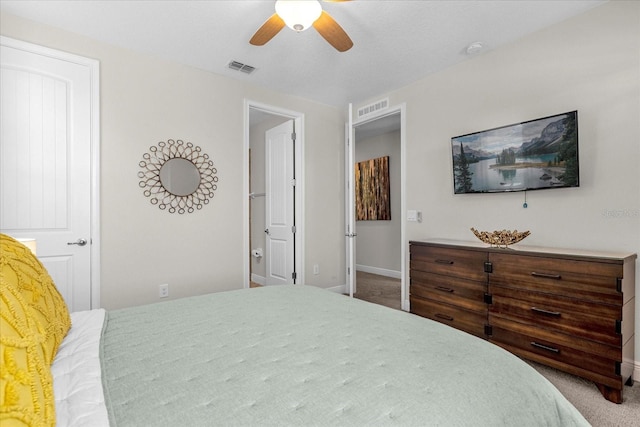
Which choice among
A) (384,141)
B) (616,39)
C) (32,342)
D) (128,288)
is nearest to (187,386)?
(32,342)

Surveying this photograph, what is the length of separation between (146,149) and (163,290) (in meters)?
1.33

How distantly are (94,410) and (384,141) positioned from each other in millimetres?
5581

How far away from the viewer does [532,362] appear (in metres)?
2.41

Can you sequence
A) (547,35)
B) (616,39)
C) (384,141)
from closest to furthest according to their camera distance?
1. (616,39)
2. (547,35)
3. (384,141)

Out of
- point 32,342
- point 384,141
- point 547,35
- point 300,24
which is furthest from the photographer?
point 384,141

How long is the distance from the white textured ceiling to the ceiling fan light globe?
474 millimetres

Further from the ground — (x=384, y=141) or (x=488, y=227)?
(x=384, y=141)

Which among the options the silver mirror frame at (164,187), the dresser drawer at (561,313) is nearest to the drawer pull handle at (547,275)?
→ the dresser drawer at (561,313)

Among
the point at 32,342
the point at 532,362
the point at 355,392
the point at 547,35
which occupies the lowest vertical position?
the point at 532,362

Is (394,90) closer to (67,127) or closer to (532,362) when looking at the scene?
(532,362)

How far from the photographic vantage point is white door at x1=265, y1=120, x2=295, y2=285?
13.8 feet

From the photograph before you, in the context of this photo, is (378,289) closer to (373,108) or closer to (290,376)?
(373,108)

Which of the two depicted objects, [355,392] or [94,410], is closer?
[94,410]

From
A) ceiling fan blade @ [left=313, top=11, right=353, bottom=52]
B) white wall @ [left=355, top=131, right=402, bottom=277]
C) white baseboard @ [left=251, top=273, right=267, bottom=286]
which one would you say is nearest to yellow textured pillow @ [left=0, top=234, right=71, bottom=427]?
ceiling fan blade @ [left=313, top=11, right=353, bottom=52]
